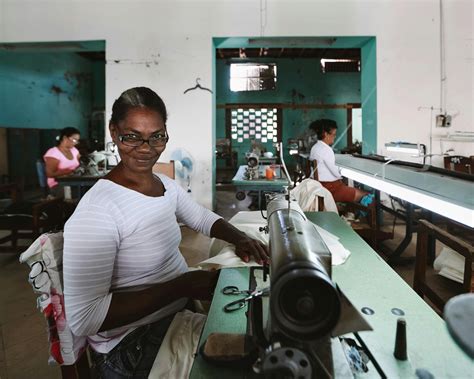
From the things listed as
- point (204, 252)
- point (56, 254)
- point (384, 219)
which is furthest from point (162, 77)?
point (56, 254)

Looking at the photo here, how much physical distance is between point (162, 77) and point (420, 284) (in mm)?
4229

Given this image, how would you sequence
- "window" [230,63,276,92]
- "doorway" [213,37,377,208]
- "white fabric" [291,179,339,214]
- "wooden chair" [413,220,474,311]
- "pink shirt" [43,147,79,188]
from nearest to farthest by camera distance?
"wooden chair" [413,220,474,311] < "white fabric" [291,179,339,214] < "pink shirt" [43,147,79,188] < "window" [230,63,276,92] < "doorway" [213,37,377,208]

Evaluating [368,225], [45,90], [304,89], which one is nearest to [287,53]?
[304,89]

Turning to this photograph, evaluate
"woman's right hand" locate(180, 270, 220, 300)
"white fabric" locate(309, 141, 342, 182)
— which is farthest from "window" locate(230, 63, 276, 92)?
"woman's right hand" locate(180, 270, 220, 300)

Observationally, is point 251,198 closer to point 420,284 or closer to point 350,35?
point 350,35

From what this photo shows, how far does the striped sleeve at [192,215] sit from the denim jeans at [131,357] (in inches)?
22.5

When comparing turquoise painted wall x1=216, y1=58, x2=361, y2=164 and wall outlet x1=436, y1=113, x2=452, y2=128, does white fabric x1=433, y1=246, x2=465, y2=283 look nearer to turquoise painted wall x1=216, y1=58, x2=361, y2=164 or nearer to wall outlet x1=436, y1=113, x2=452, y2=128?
wall outlet x1=436, y1=113, x2=452, y2=128

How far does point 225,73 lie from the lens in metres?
9.95

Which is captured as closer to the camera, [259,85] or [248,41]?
[248,41]

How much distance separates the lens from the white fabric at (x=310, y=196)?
274cm

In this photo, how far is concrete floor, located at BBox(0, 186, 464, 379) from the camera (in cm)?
203

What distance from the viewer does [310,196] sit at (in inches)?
109

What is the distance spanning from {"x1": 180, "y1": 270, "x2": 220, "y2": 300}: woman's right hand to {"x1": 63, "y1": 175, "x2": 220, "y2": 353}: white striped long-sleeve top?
0.27ft

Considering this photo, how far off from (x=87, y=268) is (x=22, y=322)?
1.91 meters
